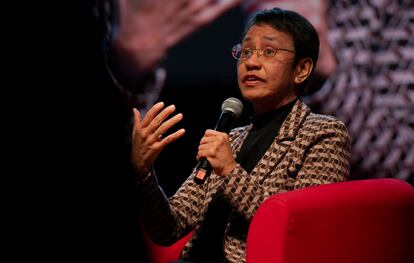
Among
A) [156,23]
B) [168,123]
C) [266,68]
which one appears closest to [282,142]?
[266,68]

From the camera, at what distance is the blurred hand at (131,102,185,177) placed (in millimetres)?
1615

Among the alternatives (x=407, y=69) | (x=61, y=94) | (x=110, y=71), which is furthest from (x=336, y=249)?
(x=407, y=69)

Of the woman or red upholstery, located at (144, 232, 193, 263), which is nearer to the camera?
the woman

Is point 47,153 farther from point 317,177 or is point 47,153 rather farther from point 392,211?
point 392,211

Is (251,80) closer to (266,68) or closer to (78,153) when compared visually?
(266,68)

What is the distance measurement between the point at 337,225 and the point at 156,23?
56.3 inches

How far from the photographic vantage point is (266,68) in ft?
5.68

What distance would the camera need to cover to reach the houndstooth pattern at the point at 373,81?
2.93 m

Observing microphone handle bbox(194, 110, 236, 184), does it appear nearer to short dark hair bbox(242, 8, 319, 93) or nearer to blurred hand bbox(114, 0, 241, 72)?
short dark hair bbox(242, 8, 319, 93)

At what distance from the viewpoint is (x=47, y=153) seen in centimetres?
153

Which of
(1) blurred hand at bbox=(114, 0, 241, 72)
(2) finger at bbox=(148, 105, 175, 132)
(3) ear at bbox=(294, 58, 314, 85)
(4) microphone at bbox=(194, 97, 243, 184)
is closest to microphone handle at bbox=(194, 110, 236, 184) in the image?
(4) microphone at bbox=(194, 97, 243, 184)

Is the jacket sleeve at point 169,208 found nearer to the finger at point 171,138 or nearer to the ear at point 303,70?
the finger at point 171,138

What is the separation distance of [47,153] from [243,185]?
0.47 meters

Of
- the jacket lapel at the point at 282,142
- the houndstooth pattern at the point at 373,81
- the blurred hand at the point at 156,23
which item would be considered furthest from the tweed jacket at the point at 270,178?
the houndstooth pattern at the point at 373,81
